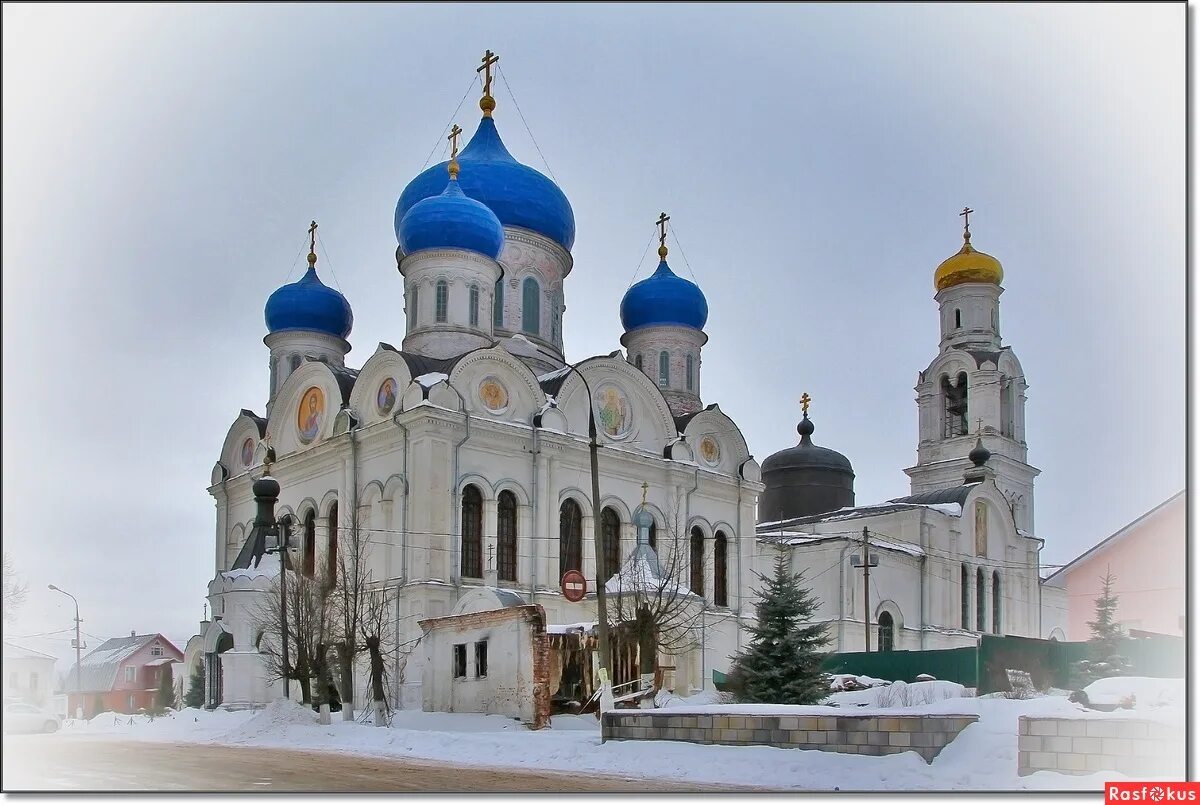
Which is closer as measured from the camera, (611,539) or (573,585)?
(573,585)

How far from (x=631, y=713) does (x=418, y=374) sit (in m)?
11.7

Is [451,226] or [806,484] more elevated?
[451,226]

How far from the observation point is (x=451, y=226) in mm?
26219

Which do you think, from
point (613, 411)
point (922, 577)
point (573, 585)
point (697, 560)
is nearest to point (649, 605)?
point (573, 585)

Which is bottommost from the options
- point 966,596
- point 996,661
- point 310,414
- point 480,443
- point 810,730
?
point 996,661

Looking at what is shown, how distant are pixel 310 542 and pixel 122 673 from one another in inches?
502

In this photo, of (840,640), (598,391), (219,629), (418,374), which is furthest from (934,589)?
(219,629)

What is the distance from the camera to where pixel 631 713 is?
13.5m

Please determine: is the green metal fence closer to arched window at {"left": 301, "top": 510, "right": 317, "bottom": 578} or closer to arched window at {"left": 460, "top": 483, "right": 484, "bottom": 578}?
arched window at {"left": 460, "top": 483, "right": 484, "bottom": 578}

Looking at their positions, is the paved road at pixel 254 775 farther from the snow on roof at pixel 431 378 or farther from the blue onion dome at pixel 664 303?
the blue onion dome at pixel 664 303

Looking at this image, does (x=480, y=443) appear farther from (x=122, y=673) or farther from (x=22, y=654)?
(x=122, y=673)

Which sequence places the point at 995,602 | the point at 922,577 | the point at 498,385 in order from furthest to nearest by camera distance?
the point at 995,602 < the point at 922,577 < the point at 498,385

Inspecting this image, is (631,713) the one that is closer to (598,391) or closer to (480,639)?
(480,639)

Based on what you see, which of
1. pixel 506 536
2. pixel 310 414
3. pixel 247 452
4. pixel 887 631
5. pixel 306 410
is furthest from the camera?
pixel 887 631
